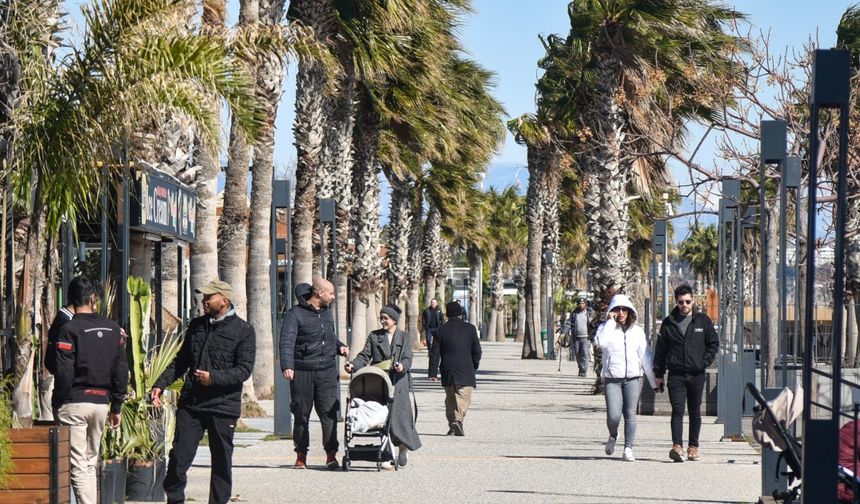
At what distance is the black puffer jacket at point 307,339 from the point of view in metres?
14.0

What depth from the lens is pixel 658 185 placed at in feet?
102

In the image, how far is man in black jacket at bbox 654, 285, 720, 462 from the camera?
48.8 ft

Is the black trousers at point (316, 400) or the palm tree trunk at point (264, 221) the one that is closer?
the black trousers at point (316, 400)

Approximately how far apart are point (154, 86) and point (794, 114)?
16.1 meters

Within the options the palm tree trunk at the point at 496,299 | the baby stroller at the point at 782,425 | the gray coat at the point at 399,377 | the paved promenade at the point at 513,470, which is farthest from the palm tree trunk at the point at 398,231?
the palm tree trunk at the point at 496,299

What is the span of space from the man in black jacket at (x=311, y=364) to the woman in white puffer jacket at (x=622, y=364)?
2.76 metres

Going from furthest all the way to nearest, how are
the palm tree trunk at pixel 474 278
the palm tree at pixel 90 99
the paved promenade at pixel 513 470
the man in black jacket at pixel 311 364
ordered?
1. the palm tree trunk at pixel 474 278
2. the man in black jacket at pixel 311 364
3. the paved promenade at pixel 513 470
4. the palm tree at pixel 90 99

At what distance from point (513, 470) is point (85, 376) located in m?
5.49

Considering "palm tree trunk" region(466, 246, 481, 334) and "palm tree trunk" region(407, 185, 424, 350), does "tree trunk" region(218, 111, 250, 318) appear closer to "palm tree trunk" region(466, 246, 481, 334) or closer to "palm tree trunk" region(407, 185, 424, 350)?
"palm tree trunk" region(407, 185, 424, 350)

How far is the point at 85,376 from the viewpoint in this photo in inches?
370

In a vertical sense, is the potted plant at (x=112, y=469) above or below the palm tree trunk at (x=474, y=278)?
below

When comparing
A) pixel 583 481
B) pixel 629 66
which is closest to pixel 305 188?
pixel 629 66

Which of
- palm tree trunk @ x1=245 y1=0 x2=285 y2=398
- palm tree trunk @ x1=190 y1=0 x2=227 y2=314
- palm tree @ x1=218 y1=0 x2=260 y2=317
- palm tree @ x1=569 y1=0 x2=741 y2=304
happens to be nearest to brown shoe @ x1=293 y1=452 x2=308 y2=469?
palm tree trunk @ x1=190 y1=0 x2=227 y2=314

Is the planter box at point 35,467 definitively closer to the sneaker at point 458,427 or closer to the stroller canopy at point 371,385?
the stroller canopy at point 371,385
